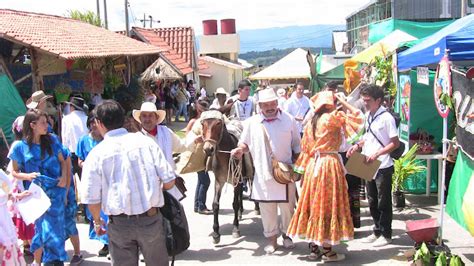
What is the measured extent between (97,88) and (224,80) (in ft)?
90.1

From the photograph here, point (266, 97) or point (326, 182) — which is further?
point (266, 97)

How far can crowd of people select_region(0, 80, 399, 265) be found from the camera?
3.75 m

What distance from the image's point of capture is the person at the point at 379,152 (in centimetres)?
579

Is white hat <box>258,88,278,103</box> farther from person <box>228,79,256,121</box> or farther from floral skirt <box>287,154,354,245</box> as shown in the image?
person <box>228,79,256,121</box>

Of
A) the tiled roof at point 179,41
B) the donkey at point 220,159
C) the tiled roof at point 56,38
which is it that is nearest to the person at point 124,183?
the donkey at point 220,159

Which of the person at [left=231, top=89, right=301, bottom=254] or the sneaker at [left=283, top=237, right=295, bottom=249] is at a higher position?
the person at [left=231, top=89, right=301, bottom=254]

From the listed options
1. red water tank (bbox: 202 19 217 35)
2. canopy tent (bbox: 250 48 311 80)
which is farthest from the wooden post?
red water tank (bbox: 202 19 217 35)

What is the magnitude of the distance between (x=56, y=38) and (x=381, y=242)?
9363 mm

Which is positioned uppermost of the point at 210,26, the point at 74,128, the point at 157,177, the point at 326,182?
the point at 210,26

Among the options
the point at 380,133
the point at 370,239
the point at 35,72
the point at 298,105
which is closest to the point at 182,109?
the point at 35,72

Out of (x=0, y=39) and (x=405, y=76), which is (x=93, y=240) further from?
(x=0, y=39)

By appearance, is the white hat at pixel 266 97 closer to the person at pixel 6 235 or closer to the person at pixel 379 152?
the person at pixel 379 152

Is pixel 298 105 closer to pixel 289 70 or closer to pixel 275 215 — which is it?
pixel 275 215

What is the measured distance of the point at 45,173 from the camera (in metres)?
5.13
